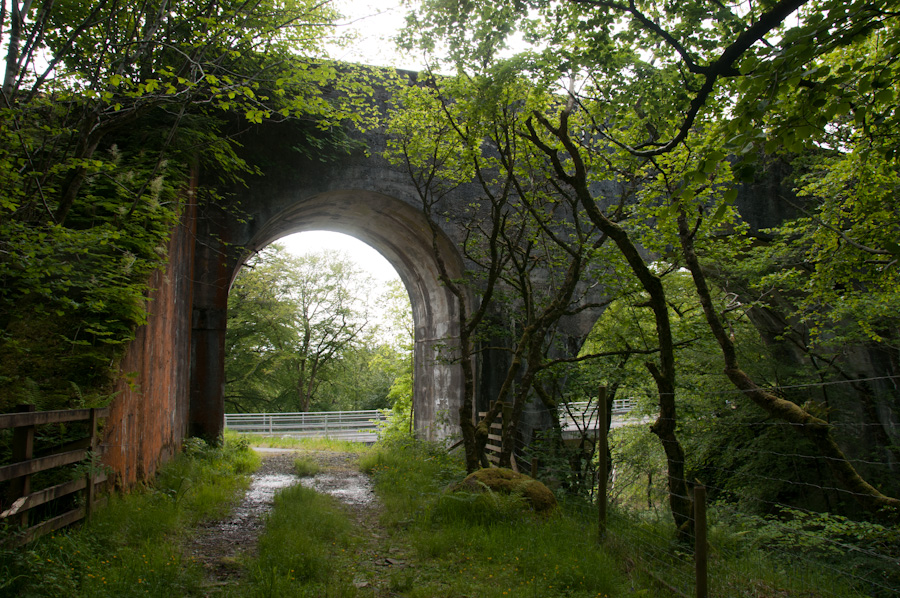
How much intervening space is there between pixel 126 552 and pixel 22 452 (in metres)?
0.96

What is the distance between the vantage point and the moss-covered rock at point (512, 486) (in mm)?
5945

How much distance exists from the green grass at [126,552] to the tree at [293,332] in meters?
18.9

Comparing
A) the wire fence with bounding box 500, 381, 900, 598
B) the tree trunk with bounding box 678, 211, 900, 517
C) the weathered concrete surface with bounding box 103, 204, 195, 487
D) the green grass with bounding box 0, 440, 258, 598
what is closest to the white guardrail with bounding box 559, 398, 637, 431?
the wire fence with bounding box 500, 381, 900, 598

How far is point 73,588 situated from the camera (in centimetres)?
323

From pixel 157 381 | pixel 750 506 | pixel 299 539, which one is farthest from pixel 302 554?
pixel 750 506

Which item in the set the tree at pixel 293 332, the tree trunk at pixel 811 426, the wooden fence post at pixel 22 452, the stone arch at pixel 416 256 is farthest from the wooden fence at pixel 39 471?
the tree at pixel 293 332

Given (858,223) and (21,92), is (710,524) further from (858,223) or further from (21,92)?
(21,92)

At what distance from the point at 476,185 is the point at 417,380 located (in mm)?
4743

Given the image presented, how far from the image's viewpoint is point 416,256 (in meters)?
12.8

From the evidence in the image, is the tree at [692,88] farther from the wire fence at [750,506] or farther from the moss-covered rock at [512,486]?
the moss-covered rock at [512,486]

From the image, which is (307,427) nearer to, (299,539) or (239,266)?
(239,266)

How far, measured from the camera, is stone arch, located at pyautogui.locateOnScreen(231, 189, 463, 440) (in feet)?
36.8

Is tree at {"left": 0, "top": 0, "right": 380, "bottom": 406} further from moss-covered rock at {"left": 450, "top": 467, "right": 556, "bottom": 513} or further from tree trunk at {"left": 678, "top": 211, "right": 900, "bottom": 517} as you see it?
tree trunk at {"left": 678, "top": 211, "right": 900, "bottom": 517}

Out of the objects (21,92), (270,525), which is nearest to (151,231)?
(21,92)
